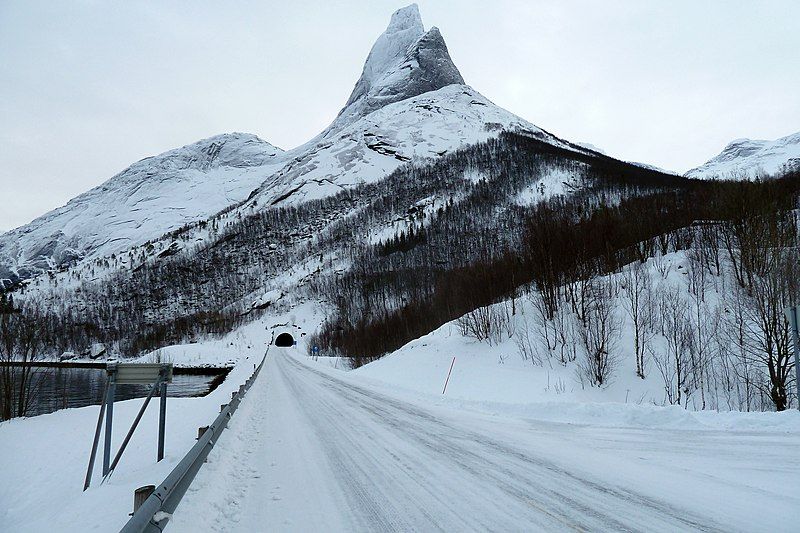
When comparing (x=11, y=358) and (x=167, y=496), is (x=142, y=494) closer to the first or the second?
(x=167, y=496)

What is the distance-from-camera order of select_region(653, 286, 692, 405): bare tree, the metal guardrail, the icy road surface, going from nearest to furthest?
the metal guardrail, the icy road surface, select_region(653, 286, 692, 405): bare tree

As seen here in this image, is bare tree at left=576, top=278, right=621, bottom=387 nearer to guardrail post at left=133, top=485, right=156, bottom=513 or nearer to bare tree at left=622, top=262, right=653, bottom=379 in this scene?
bare tree at left=622, top=262, right=653, bottom=379

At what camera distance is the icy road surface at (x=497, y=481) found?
4043 mm

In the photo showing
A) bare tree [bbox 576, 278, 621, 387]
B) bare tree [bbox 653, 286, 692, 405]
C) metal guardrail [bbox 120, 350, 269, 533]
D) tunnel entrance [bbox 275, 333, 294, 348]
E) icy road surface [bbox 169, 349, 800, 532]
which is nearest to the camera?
metal guardrail [bbox 120, 350, 269, 533]

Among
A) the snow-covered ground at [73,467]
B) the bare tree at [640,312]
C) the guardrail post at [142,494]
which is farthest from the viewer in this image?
the bare tree at [640,312]

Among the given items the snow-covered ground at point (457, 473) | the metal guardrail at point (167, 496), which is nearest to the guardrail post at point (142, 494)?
the metal guardrail at point (167, 496)

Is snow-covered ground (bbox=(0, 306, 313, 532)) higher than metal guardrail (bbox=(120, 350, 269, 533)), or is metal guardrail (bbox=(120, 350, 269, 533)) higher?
metal guardrail (bbox=(120, 350, 269, 533))

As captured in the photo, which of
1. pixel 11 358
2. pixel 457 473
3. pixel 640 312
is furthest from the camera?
pixel 11 358

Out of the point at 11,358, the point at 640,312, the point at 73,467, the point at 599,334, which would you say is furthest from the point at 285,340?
the point at 73,467

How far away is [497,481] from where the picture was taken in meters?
5.24

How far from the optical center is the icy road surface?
13.3 feet

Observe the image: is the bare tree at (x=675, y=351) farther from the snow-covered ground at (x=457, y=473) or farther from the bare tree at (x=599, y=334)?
the snow-covered ground at (x=457, y=473)

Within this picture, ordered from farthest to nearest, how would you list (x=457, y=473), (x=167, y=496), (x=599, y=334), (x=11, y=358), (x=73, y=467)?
(x=11, y=358)
(x=599, y=334)
(x=73, y=467)
(x=457, y=473)
(x=167, y=496)

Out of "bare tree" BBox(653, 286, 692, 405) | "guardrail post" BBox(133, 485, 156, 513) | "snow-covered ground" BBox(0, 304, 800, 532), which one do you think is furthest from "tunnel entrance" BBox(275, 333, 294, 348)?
"guardrail post" BBox(133, 485, 156, 513)
